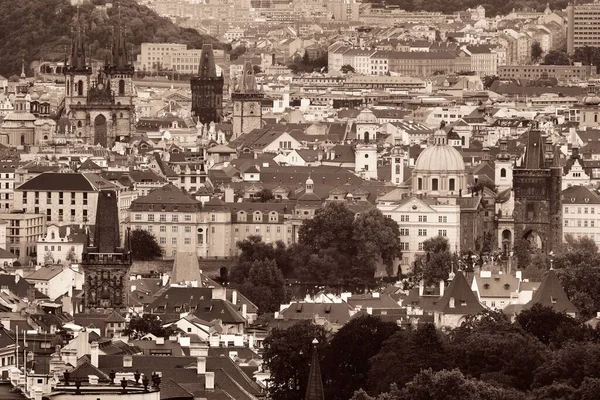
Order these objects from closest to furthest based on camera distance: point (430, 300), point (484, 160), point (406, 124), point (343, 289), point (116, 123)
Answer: point (430, 300) → point (343, 289) → point (484, 160) → point (116, 123) → point (406, 124)

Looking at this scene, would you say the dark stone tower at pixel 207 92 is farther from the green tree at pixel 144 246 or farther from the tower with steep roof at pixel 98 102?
the green tree at pixel 144 246

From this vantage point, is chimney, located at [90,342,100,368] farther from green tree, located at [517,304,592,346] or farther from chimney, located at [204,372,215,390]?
green tree, located at [517,304,592,346]

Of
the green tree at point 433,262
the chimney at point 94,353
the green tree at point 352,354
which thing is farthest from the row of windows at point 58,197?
the chimney at point 94,353

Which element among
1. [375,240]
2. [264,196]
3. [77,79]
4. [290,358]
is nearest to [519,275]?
[375,240]

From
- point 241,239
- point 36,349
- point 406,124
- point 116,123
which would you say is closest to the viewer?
point 36,349

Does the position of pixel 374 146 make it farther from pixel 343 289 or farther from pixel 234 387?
pixel 234 387

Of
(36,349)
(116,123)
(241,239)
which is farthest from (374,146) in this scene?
(36,349)

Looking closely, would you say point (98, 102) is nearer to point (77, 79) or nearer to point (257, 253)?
point (77, 79)
